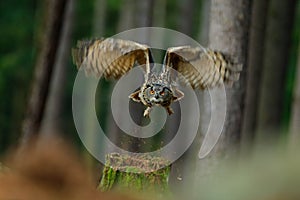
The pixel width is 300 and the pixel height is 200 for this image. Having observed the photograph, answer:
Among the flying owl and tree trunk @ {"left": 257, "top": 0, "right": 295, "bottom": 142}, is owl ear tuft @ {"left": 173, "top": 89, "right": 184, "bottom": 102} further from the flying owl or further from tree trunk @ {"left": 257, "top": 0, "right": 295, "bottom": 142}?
tree trunk @ {"left": 257, "top": 0, "right": 295, "bottom": 142}

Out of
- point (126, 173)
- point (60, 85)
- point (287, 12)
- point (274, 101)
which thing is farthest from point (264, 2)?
point (60, 85)

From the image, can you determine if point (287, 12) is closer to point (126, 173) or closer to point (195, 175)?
point (195, 175)

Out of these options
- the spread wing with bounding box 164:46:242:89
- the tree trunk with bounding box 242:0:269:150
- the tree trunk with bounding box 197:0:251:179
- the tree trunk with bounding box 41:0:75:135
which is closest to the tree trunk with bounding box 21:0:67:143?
the tree trunk with bounding box 242:0:269:150

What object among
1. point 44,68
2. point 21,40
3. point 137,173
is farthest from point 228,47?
point 21,40

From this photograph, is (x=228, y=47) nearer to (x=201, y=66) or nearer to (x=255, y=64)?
(x=201, y=66)

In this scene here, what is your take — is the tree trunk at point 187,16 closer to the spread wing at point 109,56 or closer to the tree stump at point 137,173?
the spread wing at point 109,56

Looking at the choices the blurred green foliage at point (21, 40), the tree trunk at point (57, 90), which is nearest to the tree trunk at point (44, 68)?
the tree trunk at point (57, 90)
